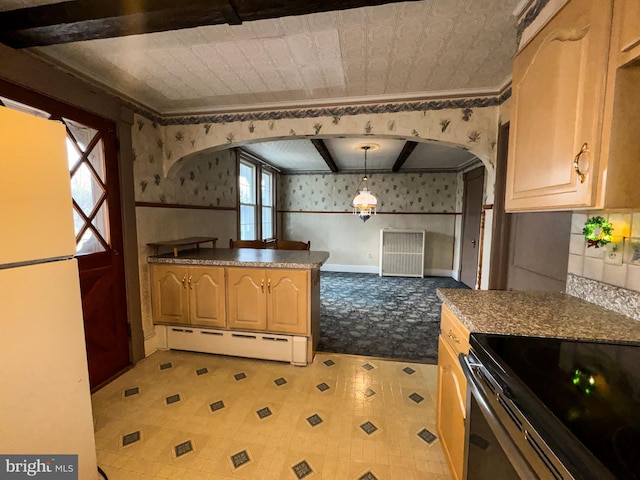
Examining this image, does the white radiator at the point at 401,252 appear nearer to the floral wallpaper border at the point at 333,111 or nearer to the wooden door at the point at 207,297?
the floral wallpaper border at the point at 333,111

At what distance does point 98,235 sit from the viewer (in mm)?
2035

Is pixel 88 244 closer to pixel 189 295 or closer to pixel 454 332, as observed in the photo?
pixel 189 295

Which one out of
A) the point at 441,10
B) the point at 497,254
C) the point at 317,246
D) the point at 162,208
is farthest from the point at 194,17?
the point at 317,246

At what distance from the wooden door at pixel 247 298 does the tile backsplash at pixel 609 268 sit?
2.05m

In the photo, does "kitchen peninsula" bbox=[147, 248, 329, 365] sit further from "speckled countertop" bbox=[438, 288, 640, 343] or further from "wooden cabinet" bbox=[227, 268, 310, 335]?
"speckled countertop" bbox=[438, 288, 640, 343]

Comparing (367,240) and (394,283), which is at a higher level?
(367,240)

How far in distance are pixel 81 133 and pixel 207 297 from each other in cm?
156

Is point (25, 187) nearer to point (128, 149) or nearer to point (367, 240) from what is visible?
point (128, 149)

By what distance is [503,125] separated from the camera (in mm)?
2096

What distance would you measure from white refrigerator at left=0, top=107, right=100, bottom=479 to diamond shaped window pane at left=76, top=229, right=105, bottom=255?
3.35ft

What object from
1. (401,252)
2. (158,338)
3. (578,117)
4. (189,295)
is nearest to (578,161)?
(578,117)

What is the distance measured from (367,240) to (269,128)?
3.96 m

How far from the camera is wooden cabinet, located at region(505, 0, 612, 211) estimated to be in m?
0.82
